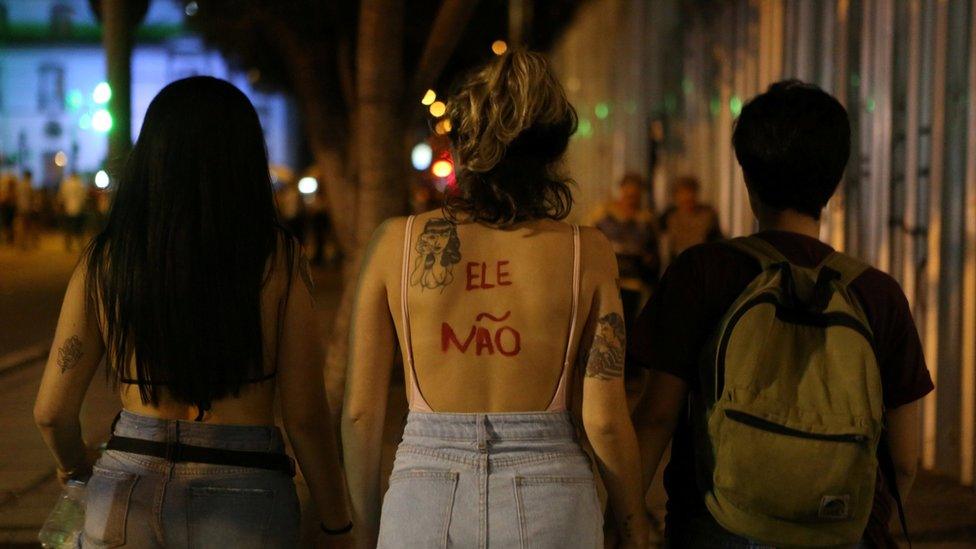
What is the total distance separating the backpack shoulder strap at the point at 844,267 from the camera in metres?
2.67

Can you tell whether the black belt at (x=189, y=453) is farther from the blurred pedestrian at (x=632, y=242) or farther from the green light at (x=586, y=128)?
the green light at (x=586, y=128)

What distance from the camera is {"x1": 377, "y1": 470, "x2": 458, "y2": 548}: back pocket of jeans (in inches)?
98.5

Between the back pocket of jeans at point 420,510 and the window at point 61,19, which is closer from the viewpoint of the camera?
the back pocket of jeans at point 420,510

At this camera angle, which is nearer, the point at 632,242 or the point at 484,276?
the point at 484,276

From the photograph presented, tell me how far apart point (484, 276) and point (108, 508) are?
909 mm

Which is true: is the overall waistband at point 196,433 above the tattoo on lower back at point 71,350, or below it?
below

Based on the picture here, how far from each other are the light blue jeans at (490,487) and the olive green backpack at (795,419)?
29 cm

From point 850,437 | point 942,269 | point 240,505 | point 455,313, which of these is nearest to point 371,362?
point 455,313

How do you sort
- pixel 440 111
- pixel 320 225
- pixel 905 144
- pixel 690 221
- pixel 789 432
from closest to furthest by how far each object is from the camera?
pixel 789 432
pixel 440 111
pixel 905 144
pixel 690 221
pixel 320 225

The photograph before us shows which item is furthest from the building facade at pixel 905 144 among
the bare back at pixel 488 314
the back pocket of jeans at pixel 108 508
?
the back pocket of jeans at pixel 108 508

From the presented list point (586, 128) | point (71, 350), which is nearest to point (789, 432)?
point (71, 350)

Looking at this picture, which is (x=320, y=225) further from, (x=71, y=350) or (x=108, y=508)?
(x=108, y=508)

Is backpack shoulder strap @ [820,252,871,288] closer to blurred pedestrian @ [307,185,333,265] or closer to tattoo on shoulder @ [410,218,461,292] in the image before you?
tattoo on shoulder @ [410,218,461,292]

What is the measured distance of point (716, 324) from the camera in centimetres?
271
